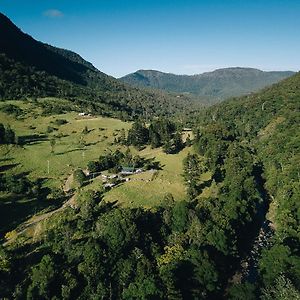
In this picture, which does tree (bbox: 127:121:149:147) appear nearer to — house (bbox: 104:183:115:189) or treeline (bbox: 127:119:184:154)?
treeline (bbox: 127:119:184:154)

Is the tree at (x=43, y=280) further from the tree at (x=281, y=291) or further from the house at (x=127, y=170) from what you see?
the house at (x=127, y=170)

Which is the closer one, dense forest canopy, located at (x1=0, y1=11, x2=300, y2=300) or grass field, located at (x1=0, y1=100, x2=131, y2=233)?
dense forest canopy, located at (x1=0, y1=11, x2=300, y2=300)

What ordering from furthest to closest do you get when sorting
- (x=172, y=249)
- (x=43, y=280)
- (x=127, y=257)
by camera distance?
(x=172, y=249) → (x=127, y=257) → (x=43, y=280)

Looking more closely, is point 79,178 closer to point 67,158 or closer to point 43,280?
point 67,158

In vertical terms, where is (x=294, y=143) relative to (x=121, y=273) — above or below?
above

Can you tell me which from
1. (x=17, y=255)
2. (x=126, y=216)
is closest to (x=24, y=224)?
(x=17, y=255)

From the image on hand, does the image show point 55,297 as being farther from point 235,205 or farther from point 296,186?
point 296,186

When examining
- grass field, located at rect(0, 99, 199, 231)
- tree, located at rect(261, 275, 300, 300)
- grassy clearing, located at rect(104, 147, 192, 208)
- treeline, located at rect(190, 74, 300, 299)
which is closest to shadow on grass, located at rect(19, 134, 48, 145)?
grass field, located at rect(0, 99, 199, 231)

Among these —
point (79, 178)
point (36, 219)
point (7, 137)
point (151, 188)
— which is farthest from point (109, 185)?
point (7, 137)

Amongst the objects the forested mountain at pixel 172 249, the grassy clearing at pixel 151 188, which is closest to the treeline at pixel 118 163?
the grassy clearing at pixel 151 188

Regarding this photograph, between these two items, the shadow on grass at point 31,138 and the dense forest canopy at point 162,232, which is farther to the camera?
the shadow on grass at point 31,138

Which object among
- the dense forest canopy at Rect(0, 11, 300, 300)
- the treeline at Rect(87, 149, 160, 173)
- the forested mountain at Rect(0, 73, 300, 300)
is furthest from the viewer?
the treeline at Rect(87, 149, 160, 173)
